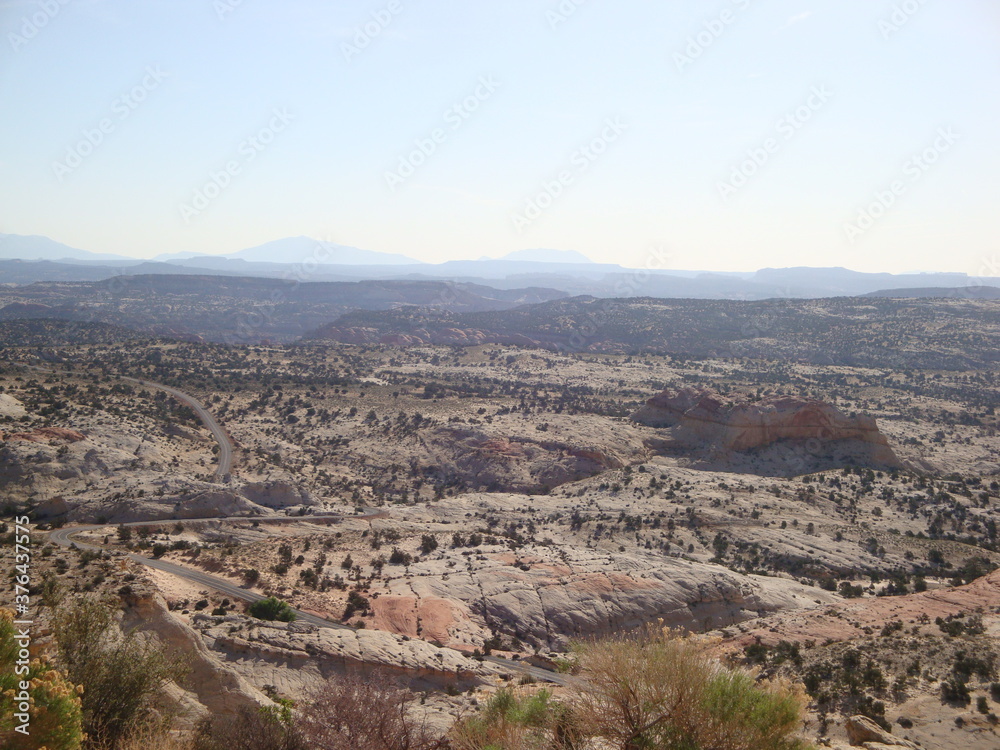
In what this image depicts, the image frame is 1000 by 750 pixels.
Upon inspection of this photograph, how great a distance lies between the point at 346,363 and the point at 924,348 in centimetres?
9704

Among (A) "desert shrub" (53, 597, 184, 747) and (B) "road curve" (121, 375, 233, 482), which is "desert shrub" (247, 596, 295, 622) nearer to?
(A) "desert shrub" (53, 597, 184, 747)

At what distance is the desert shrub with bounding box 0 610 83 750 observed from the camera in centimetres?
867

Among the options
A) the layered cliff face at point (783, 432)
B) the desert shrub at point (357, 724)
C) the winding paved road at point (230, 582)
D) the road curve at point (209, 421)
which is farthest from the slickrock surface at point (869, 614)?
the road curve at point (209, 421)

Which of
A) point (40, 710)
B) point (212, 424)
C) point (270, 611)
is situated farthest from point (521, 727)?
point (212, 424)

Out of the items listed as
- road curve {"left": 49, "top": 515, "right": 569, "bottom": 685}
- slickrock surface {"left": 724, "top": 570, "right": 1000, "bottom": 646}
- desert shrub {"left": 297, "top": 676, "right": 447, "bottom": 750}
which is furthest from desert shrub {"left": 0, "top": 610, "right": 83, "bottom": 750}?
slickrock surface {"left": 724, "top": 570, "right": 1000, "bottom": 646}

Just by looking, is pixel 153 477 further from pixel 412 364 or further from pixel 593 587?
pixel 412 364

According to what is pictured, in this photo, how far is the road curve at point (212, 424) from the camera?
149ft

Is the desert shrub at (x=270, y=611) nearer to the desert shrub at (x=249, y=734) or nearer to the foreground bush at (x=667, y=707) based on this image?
the desert shrub at (x=249, y=734)

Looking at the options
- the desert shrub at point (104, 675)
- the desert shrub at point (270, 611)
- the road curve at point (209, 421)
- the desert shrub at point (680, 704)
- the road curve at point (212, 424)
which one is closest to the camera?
the desert shrub at point (680, 704)

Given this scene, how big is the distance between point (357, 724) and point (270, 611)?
11462mm

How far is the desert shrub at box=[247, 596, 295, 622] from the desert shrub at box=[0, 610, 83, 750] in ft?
44.2

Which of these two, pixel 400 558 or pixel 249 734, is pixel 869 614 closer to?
pixel 400 558

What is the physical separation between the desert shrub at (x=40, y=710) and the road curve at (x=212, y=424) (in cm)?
3462

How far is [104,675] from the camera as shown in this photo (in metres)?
11.6
